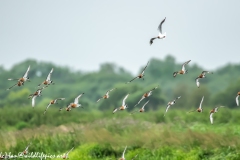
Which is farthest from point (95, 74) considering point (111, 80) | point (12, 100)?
point (12, 100)

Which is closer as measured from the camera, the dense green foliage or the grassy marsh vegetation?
the grassy marsh vegetation

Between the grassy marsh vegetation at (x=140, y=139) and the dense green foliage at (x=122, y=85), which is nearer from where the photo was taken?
the grassy marsh vegetation at (x=140, y=139)

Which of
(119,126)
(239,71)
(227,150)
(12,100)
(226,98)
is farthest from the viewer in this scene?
(239,71)

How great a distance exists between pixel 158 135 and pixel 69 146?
3.95 metres

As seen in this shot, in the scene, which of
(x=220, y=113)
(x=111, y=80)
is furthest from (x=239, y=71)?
(x=220, y=113)

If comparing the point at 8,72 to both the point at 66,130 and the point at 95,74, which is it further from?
the point at 66,130

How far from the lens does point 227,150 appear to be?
20297 mm

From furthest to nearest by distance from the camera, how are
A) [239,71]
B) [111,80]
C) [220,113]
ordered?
[239,71], [111,80], [220,113]

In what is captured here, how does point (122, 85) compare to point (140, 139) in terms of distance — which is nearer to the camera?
point (140, 139)

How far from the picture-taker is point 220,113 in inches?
1194

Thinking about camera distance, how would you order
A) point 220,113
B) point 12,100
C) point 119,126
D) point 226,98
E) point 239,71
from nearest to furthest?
point 119,126 → point 220,113 → point 226,98 → point 12,100 → point 239,71

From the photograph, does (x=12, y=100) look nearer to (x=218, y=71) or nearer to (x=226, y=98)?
(x=226, y=98)

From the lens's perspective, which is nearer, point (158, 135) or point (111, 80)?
point (158, 135)

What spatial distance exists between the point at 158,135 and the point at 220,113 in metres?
7.69
